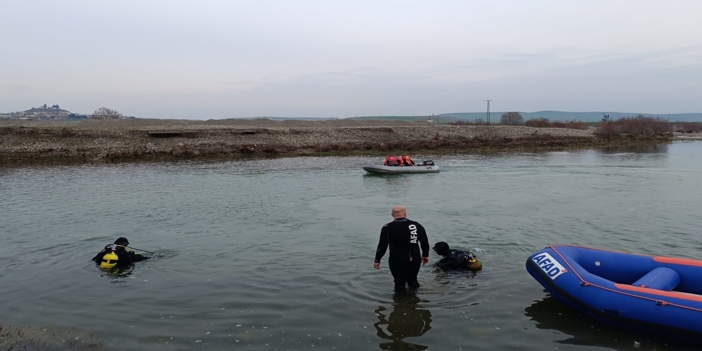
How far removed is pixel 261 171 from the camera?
102 ft

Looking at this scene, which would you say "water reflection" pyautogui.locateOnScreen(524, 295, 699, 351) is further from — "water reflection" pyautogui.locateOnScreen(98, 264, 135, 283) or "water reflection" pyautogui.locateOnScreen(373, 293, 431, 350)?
"water reflection" pyautogui.locateOnScreen(98, 264, 135, 283)

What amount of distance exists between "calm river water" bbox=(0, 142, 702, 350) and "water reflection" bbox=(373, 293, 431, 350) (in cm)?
3

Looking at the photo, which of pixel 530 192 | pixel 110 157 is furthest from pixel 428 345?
pixel 110 157

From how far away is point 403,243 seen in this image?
8164mm

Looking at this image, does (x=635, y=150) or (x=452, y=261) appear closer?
(x=452, y=261)

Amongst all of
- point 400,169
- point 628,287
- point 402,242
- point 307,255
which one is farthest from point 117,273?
point 400,169

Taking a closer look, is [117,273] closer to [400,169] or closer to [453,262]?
[453,262]

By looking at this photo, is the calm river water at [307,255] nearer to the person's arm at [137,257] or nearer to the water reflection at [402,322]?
the water reflection at [402,322]

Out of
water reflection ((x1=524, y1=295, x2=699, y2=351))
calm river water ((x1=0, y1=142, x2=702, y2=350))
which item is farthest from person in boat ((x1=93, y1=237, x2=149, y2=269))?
water reflection ((x1=524, y1=295, x2=699, y2=351))

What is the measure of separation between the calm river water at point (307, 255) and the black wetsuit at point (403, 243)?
62 centimetres

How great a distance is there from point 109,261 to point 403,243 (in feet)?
20.7

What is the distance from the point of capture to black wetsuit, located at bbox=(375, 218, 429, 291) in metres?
8.14

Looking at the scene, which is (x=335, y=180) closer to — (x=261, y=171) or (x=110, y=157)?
(x=261, y=171)

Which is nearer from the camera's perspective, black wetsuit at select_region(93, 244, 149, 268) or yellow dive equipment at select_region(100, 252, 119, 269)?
yellow dive equipment at select_region(100, 252, 119, 269)
